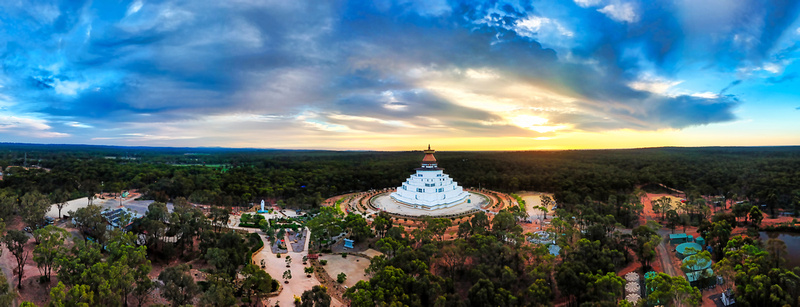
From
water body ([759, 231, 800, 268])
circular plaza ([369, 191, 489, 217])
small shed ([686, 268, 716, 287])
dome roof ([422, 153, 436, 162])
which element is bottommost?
water body ([759, 231, 800, 268])

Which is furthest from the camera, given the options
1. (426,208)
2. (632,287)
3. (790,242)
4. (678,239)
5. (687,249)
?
(426,208)

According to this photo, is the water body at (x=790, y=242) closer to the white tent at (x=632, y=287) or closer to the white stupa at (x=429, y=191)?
the white tent at (x=632, y=287)

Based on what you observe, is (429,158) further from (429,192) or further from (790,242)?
(790,242)

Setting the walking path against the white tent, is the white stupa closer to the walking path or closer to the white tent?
the walking path

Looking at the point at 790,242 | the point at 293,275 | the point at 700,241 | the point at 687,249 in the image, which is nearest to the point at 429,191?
the point at 293,275

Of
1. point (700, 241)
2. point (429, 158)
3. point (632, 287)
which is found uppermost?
point (429, 158)

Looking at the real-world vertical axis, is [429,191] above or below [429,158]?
below

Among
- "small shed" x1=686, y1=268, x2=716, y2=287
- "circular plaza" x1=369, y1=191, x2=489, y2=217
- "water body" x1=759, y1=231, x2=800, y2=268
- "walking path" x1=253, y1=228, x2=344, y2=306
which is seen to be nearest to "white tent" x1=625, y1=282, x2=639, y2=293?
"small shed" x1=686, y1=268, x2=716, y2=287
